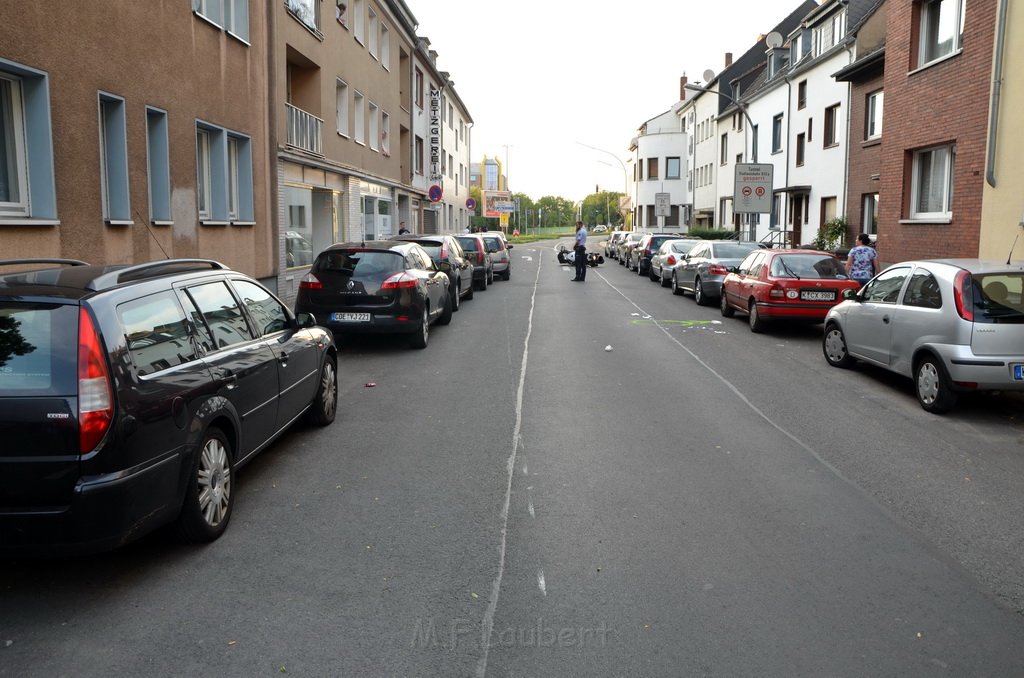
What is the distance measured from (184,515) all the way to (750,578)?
2.98 meters

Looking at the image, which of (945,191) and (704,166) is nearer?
(945,191)

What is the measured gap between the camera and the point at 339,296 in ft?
39.7

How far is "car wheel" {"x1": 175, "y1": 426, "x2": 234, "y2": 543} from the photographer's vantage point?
185 inches

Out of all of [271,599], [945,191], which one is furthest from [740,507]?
[945,191]

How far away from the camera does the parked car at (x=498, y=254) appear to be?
28750mm

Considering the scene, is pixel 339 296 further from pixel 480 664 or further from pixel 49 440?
pixel 480 664

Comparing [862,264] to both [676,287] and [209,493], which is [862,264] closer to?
[676,287]

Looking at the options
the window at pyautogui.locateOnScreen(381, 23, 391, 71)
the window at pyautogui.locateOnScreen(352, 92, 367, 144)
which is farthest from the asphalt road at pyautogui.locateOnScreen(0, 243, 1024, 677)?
the window at pyautogui.locateOnScreen(381, 23, 391, 71)

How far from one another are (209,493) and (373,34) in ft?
90.1

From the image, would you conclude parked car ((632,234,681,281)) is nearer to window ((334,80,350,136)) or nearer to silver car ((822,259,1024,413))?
window ((334,80,350,136))

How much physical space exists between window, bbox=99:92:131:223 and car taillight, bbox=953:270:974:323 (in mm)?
10137

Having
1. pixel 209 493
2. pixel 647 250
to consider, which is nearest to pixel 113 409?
pixel 209 493

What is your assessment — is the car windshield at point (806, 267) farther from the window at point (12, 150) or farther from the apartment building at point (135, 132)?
the window at point (12, 150)

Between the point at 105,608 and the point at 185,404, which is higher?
the point at 185,404
